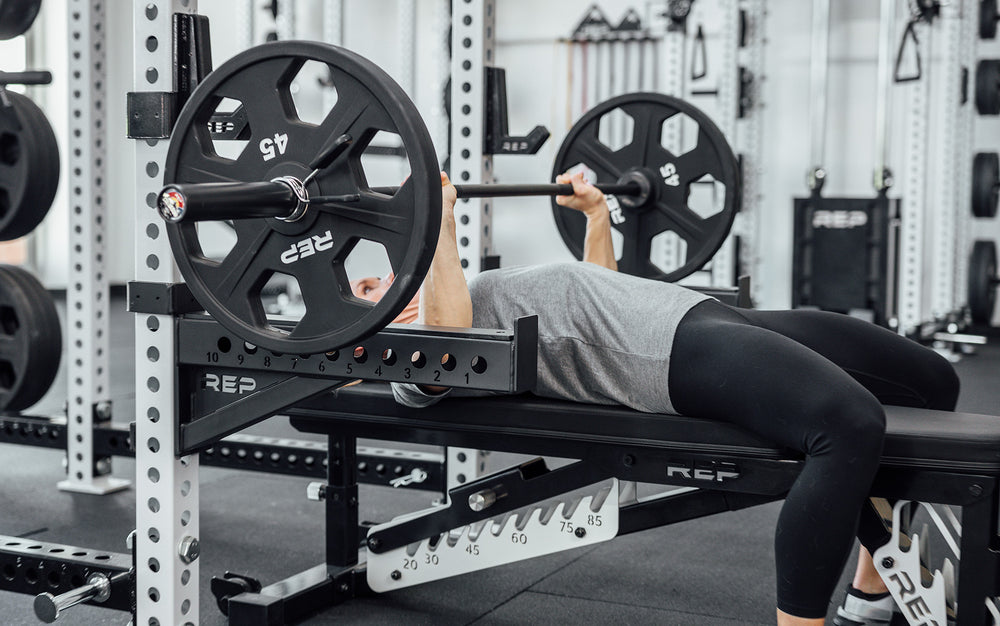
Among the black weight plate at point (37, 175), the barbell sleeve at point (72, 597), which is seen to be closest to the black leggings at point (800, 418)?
the barbell sleeve at point (72, 597)

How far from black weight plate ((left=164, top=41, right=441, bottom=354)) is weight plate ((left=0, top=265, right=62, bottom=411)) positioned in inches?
57.2

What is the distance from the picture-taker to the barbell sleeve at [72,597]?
1.91 metres

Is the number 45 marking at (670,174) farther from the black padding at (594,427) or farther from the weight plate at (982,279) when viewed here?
the weight plate at (982,279)

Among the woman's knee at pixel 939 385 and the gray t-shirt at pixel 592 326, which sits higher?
the gray t-shirt at pixel 592 326

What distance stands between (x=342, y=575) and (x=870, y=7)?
585cm

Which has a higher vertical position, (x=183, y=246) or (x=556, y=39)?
(x=556, y=39)

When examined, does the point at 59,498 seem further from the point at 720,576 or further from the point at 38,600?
the point at 720,576

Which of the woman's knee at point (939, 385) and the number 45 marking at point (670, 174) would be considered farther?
the number 45 marking at point (670, 174)

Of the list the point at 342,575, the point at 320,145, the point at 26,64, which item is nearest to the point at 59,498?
the point at 342,575

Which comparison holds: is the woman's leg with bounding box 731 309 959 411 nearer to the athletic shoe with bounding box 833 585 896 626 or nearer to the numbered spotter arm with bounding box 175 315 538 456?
the athletic shoe with bounding box 833 585 896 626

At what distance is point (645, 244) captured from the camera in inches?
113

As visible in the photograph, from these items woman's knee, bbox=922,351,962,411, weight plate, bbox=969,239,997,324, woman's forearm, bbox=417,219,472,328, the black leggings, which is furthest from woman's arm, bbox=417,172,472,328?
weight plate, bbox=969,239,997,324

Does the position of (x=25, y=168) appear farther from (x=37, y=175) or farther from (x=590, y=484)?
(x=590, y=484)

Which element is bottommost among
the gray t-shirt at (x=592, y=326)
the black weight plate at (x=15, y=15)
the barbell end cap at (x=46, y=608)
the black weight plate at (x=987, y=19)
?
the barbell end cap at (x=46, y=608)
